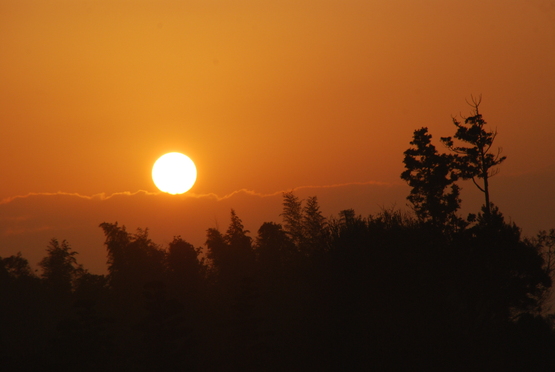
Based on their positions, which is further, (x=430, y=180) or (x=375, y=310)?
(x=430, y=180)

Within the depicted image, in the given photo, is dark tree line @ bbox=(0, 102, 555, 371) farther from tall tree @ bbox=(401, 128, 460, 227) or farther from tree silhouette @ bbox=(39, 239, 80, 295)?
tree silhouette @ bbox=(39, 239, 80, 295)

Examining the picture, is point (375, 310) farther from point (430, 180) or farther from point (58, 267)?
point (58, 267)

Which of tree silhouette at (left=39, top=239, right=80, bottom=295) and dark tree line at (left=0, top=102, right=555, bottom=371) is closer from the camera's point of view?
dark tree line at (left=0, top=102, right=555, bottom=371)

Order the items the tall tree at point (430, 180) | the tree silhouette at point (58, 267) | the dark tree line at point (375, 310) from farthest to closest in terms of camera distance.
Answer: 1. the tree silhouette at point (58, 267)
2. the tall tree at point (430, 180)
3. the dark tree line at point (375, 310)

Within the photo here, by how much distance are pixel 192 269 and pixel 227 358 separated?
1755 inches

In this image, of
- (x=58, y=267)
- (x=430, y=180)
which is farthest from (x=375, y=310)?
A: (x=58, y=267)

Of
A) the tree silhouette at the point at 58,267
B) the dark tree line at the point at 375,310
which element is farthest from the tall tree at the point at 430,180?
the tree silhouette at the point at 58,267

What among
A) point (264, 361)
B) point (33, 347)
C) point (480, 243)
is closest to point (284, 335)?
point (264, 361)

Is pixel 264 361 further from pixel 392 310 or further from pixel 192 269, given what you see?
pixel 192 269

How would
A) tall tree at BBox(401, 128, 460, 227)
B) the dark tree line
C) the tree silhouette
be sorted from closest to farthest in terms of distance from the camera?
the dark tree line, tall tree at BBox(401, 128, 460, 227), the tree silhouette

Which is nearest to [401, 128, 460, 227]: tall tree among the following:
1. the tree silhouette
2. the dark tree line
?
the dark tree line

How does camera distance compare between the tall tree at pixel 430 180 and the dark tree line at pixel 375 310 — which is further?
the tall tree at pixel 430 180

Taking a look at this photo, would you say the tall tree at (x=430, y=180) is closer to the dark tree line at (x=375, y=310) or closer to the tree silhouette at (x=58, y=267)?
the dark tree line at (x=375, y=310)

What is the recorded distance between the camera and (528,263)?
53719mm
